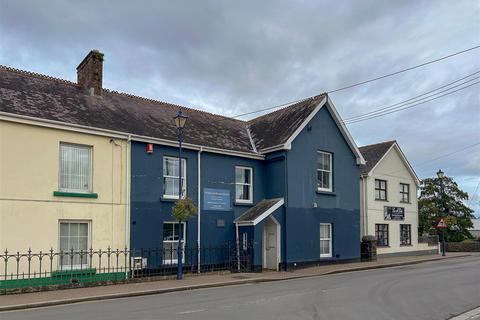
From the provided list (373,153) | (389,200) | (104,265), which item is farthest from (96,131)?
(389,200)

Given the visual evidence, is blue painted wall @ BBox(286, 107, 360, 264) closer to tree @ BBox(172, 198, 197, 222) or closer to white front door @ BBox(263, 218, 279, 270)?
white front door @ BBox(263, 218, 279, 270)

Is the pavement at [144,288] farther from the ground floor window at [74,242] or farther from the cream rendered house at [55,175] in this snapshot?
the cream rendered house at [55,175]

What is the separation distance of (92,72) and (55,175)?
6215 millimetres

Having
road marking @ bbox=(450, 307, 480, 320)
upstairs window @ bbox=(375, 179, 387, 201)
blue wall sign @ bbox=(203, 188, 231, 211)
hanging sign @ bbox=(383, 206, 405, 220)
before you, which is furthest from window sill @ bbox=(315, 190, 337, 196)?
road marking @ bbox=(450, 307, 480, 320)

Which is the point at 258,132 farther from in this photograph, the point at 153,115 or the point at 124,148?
the point at 124,148

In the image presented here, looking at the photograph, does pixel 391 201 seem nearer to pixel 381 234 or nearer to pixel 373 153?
pixel 381 234

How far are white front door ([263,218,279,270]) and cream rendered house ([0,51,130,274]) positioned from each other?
7.31 metres

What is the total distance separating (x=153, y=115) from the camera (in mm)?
23484

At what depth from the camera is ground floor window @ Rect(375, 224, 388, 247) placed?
3194 centimetres

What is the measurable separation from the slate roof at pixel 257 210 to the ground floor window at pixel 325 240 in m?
3.68

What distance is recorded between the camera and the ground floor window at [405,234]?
34125 mm

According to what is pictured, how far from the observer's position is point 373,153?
3406 cm

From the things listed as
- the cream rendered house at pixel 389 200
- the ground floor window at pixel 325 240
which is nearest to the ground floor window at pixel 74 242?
the ground floor window at pixel 325 240

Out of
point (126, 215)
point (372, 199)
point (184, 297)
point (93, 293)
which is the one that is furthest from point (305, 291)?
point (372, 199)
